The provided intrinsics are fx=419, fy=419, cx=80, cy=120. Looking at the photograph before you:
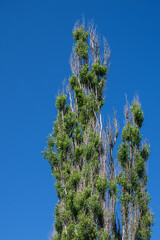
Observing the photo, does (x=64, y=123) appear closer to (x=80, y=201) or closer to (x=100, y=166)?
(x=100, y=166)

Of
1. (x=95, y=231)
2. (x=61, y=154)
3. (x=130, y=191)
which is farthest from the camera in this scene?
(x=61, y=154)

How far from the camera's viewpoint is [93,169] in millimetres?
12375

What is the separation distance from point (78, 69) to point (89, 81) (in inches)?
33.1

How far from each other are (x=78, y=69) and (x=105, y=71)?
3.37 feet

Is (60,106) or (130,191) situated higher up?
(60,106)

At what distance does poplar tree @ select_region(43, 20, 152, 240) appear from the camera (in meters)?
11.6

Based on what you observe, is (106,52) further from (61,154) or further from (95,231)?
(95,231)

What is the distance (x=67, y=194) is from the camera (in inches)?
484

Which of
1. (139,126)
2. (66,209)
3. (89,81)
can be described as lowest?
(66,209)

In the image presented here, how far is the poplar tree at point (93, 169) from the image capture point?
1163 cm

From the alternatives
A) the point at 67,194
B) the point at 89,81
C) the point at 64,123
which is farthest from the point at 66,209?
the point at 89,81

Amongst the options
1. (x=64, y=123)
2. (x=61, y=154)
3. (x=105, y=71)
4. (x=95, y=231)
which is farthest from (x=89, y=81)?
(x=95, y=231)

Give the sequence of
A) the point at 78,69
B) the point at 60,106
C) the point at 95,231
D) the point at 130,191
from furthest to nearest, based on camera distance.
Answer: the point at 78,69 → the point at 60,106 → the point at 130,191 → the point at 95,231

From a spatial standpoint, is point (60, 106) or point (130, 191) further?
point (60, 106)
